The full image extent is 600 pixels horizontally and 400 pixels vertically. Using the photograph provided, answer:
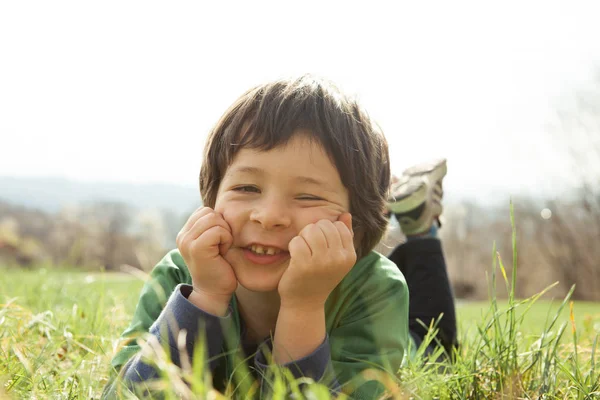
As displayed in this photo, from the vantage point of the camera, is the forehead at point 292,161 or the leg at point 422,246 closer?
the forehead at point 292,161

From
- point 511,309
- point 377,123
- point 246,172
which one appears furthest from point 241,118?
point 511,309

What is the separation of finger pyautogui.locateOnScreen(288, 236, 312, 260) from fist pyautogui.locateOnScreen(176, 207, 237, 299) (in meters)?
0.26

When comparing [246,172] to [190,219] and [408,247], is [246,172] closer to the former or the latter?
[190,219]

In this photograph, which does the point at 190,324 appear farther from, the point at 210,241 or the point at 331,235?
the point at 331,235

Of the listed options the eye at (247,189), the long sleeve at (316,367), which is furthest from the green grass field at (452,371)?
the eye at (247,189)

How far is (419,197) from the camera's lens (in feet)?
10.7

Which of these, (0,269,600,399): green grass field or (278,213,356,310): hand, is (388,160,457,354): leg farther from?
(278,213,356,310): hand

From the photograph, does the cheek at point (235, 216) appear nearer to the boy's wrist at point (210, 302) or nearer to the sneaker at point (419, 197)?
the boy's wrist at point (210, 302)

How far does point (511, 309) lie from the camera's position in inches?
74.3

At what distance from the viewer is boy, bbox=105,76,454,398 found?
1866 millimetres

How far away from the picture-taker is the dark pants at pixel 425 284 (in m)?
3.16

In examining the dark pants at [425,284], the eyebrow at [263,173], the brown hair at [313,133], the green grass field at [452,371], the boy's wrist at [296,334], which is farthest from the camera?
the dark pants at [425,284]

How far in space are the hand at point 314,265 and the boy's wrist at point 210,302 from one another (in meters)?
0.22

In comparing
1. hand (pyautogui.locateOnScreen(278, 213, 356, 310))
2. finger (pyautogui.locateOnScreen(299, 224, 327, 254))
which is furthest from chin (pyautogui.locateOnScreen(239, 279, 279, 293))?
finger (pyautogui.locateOnScreen(299, 224, 327, 254))
